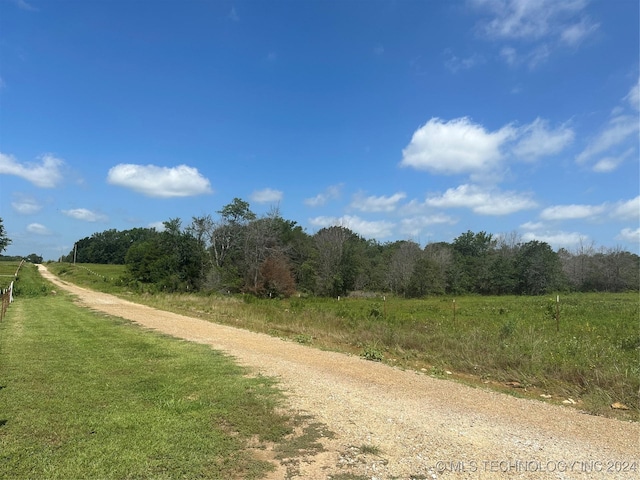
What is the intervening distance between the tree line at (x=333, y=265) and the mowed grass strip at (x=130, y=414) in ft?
111

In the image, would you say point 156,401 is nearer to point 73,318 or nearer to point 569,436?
point 569,436

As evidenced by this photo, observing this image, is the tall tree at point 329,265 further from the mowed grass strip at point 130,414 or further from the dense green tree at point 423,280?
the mowed grass strip at point 130,414

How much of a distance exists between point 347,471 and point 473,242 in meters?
90.0

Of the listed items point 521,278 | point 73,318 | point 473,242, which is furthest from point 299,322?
point 473,242

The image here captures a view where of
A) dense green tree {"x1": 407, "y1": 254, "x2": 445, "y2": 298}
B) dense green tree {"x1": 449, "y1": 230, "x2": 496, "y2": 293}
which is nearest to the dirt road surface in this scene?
dense green tree {"x1": 407, "y1": 254, "x2": 445, "y2": 298}

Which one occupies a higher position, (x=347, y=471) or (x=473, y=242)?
(x=473, y=242)

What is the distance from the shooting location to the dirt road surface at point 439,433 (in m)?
4.18

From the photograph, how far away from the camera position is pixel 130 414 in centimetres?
538

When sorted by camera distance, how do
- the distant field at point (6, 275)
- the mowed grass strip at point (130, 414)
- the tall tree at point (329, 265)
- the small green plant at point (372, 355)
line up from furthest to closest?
the tall tree at point (329, 265), the distant field at point (6, 275), the small green plant at point (372, 355), the mowed grass strip at point (130, 414)

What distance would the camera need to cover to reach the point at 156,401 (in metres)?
6.02

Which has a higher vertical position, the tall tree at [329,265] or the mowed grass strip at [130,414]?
the tall tree at [329,265]

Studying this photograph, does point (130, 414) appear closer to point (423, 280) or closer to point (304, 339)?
point (304, 339)

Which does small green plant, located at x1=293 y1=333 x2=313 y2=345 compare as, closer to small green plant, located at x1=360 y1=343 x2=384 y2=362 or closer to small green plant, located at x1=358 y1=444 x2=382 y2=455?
small green plant, located at x1=360 y1=343 x2=384 y2=362

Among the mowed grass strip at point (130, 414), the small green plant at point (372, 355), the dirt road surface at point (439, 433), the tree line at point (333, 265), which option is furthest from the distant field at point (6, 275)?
the dirt road surface at point (439, 433)
